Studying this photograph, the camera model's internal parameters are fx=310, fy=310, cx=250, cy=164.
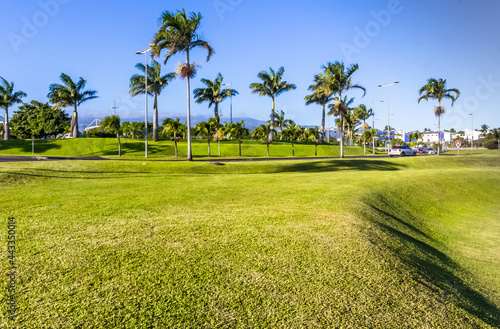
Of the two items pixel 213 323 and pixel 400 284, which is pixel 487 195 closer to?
pixel 400 284

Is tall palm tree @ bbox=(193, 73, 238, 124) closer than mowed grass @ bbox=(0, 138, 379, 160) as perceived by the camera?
No

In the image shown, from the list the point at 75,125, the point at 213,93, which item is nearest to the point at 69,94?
the point at 75,125

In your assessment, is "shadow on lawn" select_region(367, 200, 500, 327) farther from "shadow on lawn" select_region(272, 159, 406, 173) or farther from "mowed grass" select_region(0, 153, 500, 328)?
"shadow on lawn" select_region(272, 159, 406, 173)

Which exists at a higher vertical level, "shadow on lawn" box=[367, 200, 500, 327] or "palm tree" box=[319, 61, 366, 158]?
"palm tree" box=[319, 61, 366, 158]

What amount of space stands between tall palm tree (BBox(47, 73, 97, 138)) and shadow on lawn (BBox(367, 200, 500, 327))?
6572 cm

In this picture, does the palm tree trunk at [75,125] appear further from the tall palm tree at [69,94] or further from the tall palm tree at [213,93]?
the tall palm tree at [213,93]

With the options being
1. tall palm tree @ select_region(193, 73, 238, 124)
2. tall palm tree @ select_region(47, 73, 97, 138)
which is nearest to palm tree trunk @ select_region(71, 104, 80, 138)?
tall palm tree @ select_region(47, 73, 97, 138)

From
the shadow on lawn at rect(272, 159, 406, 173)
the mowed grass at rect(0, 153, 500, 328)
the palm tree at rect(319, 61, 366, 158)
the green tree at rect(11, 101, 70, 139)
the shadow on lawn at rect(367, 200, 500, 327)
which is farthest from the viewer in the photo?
the green tree at rect(11, 101, 70, 139)

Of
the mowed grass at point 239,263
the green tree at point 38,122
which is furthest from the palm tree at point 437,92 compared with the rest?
the green tree at point 38,122

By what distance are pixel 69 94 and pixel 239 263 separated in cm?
6753

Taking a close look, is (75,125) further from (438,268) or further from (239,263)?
(438,268)

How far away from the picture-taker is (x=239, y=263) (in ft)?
17.7

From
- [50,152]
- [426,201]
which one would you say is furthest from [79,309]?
[50,152]

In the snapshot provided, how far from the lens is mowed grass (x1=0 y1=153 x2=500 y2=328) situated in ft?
13.5
